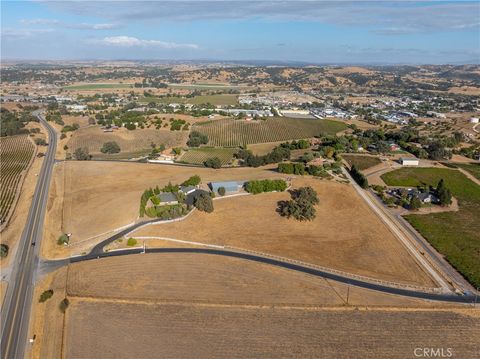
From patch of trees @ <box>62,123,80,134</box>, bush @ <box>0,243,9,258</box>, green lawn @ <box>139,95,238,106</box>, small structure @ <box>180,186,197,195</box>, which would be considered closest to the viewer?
bush @ <box>0,243,9,258</box>

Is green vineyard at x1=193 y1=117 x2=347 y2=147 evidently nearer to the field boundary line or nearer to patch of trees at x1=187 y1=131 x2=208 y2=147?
patch of trees at x1=187 y1=131 x2=208 y2=147

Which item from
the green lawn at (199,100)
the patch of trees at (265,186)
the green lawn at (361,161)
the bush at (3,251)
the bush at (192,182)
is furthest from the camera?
the green lawn at (199,100)

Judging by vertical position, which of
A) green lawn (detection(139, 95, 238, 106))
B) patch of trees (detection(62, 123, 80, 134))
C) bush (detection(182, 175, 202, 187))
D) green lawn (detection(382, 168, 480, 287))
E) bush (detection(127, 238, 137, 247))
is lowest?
green lawn (detection(382, 168, 480, 287))

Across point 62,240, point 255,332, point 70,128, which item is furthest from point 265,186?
point 70,128

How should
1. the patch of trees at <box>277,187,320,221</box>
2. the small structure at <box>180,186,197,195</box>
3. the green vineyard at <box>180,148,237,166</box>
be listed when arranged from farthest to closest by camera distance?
the green vineyard at <box>180,148,237,166</box> < the small structure at <box>180,186,197,195</box> < the patch of trees at <box>277,187,320,221</box>

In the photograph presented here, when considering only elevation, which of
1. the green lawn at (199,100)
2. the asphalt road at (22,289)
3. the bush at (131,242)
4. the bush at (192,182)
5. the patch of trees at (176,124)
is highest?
the green lawn at (199,100)

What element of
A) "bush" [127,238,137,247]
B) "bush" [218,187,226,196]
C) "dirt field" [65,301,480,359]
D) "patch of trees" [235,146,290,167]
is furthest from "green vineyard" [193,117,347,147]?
"dirt field" [65,301,480,359]

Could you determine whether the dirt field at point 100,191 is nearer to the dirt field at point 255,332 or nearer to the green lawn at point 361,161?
the dirt field at point 255,332

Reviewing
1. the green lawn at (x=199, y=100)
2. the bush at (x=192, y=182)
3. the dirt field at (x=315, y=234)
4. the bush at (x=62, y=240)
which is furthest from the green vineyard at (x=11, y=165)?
the green lawn at (x=199, y=100)
